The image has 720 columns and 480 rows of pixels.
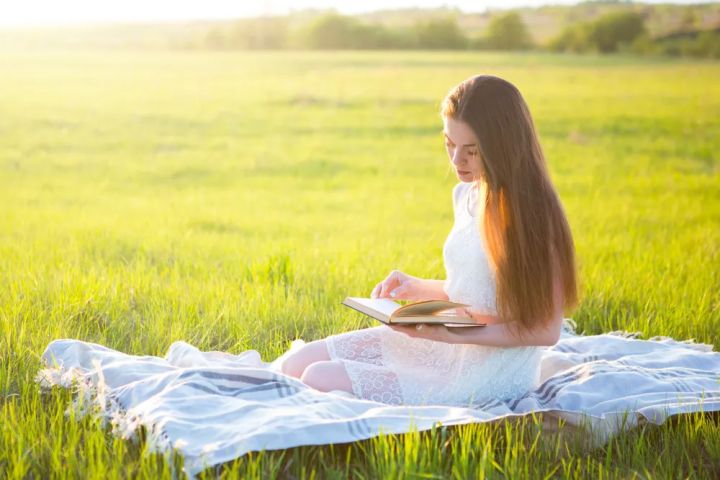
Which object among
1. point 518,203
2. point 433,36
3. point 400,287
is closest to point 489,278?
point 518,203

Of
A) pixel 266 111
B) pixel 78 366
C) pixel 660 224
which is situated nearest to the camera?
pixel 78 366

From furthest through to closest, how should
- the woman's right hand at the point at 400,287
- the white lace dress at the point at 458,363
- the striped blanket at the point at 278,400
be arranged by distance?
1. the woman's right hand at the point at 400,287
2. the white lace dress at the point at 458,363
3. the striped blanket at the point at 278,400

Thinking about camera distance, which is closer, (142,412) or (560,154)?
(142,412)

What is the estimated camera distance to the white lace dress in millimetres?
3529

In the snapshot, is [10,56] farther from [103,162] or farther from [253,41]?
[103,162]

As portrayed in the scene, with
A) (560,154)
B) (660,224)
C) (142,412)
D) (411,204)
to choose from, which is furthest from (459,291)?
(560,154)

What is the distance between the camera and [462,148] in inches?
133

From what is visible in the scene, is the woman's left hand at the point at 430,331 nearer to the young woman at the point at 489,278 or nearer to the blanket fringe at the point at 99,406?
the young woman at the point at 489,278

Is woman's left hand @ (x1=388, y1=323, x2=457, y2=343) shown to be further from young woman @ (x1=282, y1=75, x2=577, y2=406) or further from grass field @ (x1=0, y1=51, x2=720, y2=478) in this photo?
grass field @ (x1=0, y1=51, x2=720, y2=478)

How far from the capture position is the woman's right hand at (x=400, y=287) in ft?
12.4

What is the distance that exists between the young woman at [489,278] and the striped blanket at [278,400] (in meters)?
0.15

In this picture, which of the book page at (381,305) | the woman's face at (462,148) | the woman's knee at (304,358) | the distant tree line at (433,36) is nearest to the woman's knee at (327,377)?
the woman's knee at (304,358)

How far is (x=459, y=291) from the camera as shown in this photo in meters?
3.58

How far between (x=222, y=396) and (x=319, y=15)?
42504 millimetres
